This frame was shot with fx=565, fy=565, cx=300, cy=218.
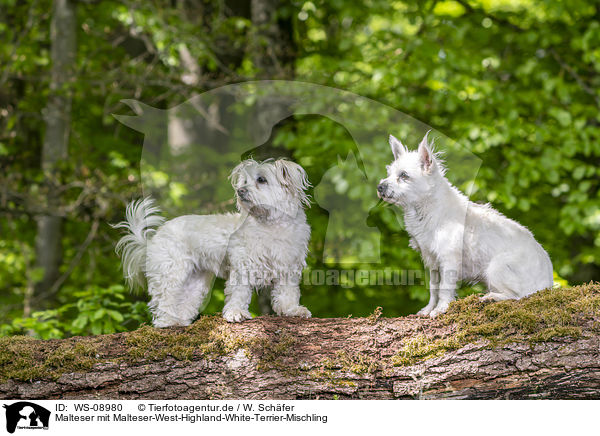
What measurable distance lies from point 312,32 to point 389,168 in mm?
8467

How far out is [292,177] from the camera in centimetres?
399

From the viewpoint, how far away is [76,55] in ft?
35.3

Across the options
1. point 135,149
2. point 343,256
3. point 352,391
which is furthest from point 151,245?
point 135,149

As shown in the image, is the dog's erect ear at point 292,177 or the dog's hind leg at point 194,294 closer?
the dog's erect ear at point 292,177

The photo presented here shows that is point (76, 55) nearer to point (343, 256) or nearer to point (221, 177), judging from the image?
point (221, 177)

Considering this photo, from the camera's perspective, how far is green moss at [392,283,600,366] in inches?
152

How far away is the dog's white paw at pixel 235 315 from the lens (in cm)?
418

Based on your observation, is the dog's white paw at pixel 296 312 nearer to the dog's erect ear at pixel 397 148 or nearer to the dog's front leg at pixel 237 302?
the dog's front leg at pixel 237 302

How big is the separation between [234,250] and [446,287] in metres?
1.59

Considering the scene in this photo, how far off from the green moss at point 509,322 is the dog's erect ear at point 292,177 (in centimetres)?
A: 133
